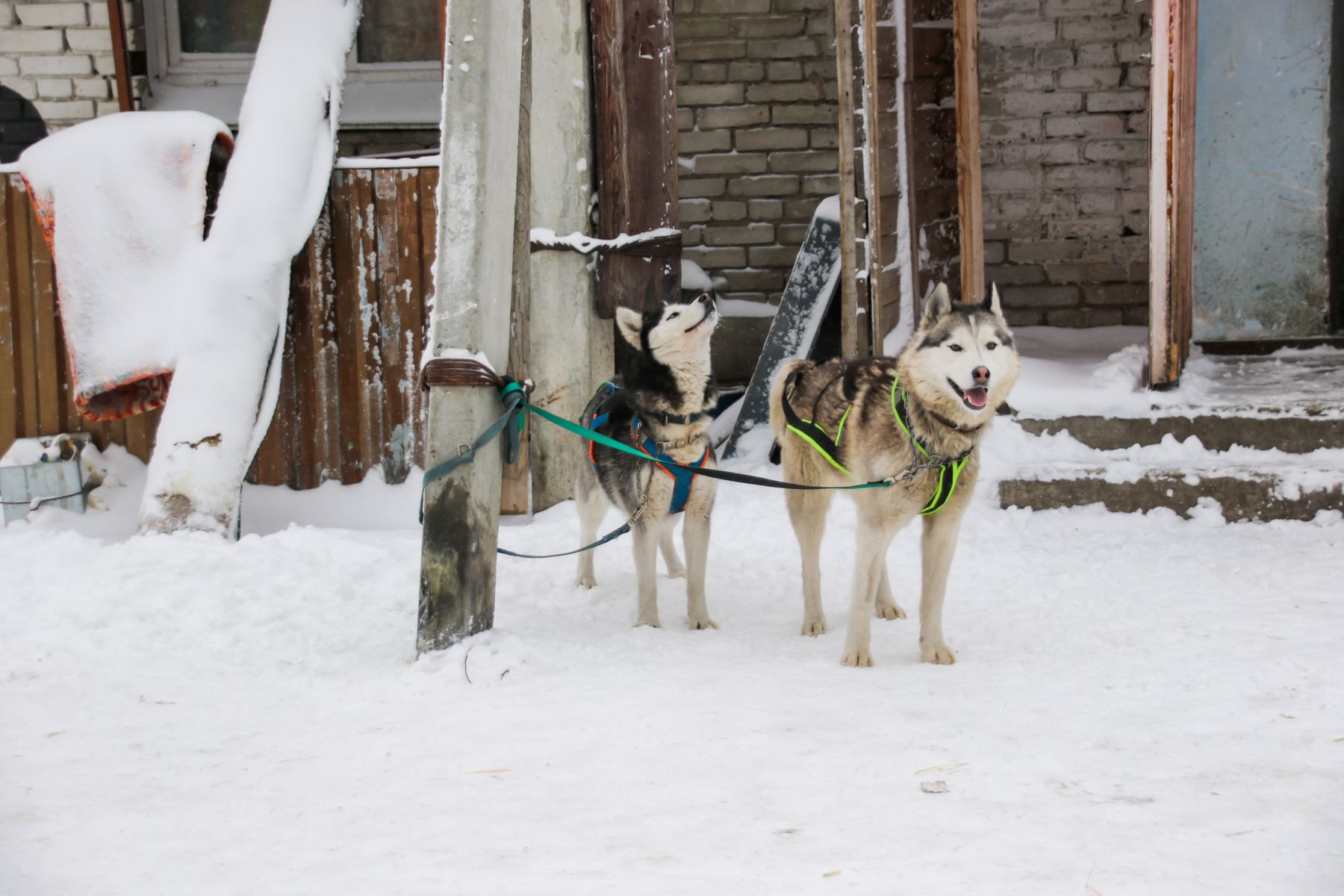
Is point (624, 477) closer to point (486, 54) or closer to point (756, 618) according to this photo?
point (756, 618)

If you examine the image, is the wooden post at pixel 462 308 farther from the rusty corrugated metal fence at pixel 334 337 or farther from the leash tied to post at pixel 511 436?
the rusty corrugated metal fence at pixel 334 337

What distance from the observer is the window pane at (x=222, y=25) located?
363 inches

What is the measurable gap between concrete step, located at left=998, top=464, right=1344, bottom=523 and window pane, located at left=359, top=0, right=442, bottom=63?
5412mm

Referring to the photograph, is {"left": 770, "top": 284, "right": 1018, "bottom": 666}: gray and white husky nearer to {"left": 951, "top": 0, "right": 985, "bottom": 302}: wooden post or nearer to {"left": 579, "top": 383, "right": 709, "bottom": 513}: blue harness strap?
{"left": 579, "top": 383, "right": 709, "bottom": 513}: blue harness strap

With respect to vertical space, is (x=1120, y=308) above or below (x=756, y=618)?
above

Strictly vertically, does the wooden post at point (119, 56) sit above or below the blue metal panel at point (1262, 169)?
above

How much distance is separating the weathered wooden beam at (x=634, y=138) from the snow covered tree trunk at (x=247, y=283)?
1.45 m

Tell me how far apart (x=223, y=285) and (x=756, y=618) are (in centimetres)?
316

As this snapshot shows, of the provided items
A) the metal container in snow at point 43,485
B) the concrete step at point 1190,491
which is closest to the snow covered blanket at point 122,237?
the metal container in snow at point 43,485

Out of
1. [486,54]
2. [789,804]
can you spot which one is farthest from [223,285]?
[789,804]

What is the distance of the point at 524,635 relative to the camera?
4750 millimetres

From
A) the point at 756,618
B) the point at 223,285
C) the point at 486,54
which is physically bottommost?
the point at 756,618

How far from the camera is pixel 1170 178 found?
6.53m

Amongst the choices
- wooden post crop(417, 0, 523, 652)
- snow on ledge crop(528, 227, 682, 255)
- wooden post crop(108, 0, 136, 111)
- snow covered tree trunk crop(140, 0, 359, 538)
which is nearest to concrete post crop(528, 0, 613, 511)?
snow on ledge crop(528, 227, 682, 255)
